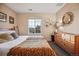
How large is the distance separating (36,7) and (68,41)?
752mm

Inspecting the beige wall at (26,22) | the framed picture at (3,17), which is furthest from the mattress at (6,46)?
the framed picture at (3,17)

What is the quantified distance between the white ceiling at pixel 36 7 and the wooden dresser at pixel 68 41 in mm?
404

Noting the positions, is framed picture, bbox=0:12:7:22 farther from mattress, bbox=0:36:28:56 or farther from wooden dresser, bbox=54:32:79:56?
wooden dresser, bbox=54:32:79:56

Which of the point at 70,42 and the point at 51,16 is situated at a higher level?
the point at 51,16

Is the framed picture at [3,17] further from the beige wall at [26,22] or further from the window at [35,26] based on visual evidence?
the window at [35,26]

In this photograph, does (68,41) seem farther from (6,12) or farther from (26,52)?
(6,12)

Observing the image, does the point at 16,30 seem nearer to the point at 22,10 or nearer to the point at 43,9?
the point at 22,10

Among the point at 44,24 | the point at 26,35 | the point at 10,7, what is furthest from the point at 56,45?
the point at 10,7

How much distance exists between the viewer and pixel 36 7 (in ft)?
5.23

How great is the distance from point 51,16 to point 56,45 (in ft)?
1.56

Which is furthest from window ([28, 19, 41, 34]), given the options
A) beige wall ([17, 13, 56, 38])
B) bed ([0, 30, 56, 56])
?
bed ([0, 30, 56, 56])

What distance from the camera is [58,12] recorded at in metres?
1.67

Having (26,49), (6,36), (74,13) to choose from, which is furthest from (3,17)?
(74,13)

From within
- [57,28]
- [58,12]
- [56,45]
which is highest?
[58,12]
